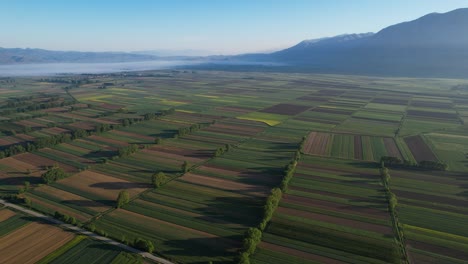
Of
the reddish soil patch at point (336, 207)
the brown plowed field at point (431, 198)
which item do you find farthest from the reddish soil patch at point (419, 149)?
the reddish soil patch at point (336, 207)

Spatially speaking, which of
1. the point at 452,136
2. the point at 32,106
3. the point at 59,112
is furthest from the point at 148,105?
the point at 452,136

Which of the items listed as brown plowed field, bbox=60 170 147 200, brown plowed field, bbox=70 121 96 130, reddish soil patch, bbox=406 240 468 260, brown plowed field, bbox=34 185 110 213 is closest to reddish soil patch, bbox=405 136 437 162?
reddish soil patch, bbox=406 240 468 260

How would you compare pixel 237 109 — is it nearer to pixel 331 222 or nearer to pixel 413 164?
pixel 413 164

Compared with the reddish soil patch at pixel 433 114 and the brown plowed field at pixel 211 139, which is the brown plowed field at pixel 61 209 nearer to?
the brown plowed field at pixel 211 139

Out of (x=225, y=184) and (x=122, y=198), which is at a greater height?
(x=122, y=198)

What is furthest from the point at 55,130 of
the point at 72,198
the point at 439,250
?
the point at 439,250

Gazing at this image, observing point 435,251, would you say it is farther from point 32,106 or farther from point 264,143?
point 32,106
